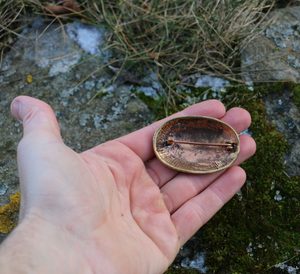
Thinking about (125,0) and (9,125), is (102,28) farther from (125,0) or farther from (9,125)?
(9,125)

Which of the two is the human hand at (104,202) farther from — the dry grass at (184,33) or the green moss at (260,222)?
the dry grass at (184,33)

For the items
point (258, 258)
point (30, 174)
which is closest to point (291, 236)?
point (258, 258)

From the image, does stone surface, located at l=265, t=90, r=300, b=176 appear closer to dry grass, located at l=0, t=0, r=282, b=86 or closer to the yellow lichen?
dry grass, located at l=0, t=0, r=282, b=86

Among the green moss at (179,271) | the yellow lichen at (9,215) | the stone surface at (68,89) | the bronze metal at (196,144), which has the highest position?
the bronze metal at (196,144)

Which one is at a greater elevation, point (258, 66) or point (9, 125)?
point (258, 66)

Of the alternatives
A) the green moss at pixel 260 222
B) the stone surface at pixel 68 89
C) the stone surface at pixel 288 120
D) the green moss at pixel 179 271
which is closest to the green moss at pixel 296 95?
the stone surface at pixel 288 120

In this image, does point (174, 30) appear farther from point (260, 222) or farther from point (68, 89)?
point (260, 222)

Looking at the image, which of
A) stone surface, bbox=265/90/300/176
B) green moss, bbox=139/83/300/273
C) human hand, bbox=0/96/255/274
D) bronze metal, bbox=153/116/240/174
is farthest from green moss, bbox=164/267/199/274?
stone surface, bbox=265/90/300/176
